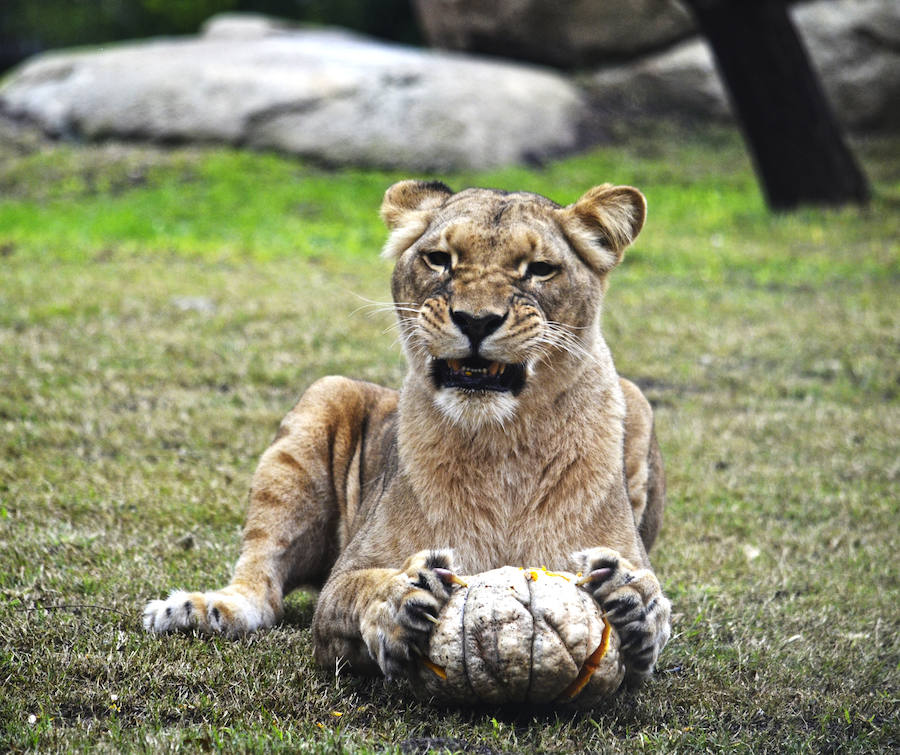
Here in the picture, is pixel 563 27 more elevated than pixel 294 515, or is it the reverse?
pixel 294 515

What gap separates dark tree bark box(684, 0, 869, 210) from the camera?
1277 cm

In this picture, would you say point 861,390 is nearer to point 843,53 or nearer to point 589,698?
point 589,698

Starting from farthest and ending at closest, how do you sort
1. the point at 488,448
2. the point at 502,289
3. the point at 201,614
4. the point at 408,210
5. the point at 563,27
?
the point at 563,27 < the point at 408,210 < the point at 201,614 < the point at 488,448 < the point at 502,289

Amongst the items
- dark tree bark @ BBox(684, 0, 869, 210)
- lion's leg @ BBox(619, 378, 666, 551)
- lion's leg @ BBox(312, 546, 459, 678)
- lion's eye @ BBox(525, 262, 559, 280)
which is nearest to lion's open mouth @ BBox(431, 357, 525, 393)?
lion's eye @ BBox(525, 262, 559, 280)

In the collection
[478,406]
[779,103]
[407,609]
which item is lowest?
[779,103]

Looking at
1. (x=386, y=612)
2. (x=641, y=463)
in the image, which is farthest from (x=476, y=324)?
(x=641, y=463)

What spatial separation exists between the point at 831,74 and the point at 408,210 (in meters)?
14.7

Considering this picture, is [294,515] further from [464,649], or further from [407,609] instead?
[464,649]

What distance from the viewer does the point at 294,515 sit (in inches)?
172

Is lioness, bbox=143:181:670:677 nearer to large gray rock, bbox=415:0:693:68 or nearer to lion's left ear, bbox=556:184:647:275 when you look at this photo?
lion's left ear, bbox=556:184:647:275

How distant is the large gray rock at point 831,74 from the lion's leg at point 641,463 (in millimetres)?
14262

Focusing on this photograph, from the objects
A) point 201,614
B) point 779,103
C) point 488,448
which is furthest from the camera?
point 779,103

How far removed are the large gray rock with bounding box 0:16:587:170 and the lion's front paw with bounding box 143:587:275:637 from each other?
12.2 metres

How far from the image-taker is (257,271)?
10.8 meters
